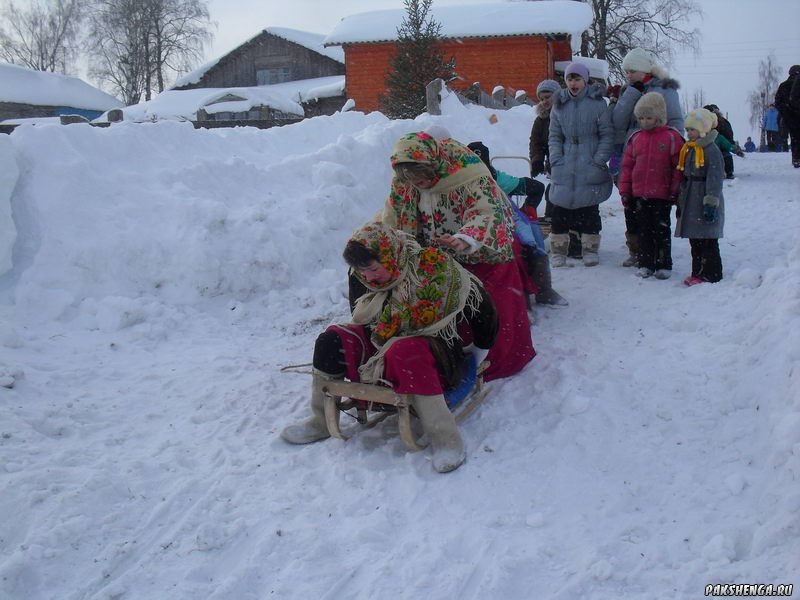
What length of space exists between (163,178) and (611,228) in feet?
15.7

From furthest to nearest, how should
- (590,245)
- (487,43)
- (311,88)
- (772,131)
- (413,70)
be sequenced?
(311,88) < (487,43) < (772,131) < (413,70) < (590,245)

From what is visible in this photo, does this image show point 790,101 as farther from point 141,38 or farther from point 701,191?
point 141,38

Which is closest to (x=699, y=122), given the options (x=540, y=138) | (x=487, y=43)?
(x=540, y=138)

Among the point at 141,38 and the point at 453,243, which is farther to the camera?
the point at 141,38

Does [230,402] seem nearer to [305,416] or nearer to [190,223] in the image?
[305,416]

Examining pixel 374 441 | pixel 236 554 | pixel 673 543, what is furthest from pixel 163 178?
pixel 673 543

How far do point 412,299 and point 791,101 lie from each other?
31.4ft

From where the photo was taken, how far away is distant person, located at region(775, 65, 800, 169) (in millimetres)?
10594

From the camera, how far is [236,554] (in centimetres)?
287

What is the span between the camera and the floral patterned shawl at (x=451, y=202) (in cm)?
396

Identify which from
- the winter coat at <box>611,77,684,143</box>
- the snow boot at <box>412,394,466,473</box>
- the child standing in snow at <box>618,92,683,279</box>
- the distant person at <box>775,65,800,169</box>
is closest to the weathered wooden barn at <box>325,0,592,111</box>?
the distant person at <box>775,65,800,169</box>

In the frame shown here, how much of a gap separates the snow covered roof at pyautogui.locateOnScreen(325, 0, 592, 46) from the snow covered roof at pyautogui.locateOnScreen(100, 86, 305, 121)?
3.31 metres

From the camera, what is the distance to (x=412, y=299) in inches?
138

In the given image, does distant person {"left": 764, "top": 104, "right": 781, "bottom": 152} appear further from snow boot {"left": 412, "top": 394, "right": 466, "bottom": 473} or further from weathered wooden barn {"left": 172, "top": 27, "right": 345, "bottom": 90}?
snow boot {"left": 412, "top": 394, "right": 466, "bottom": 473}
